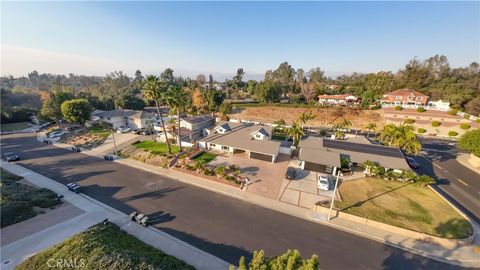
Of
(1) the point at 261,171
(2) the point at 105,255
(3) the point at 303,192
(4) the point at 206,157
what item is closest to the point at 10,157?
(4) the point at 206,157

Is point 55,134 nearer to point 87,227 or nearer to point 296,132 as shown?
point 87,227

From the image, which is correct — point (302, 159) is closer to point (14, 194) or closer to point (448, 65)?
point (14, 194)

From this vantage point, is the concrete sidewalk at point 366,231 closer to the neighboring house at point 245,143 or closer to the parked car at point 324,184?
the parked car at point 324,184

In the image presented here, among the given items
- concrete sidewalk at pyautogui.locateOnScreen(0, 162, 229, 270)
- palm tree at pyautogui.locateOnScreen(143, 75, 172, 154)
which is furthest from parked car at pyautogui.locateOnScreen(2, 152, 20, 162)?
palm tree at pyautogui.locateOnScreen(143, 75, 172, 154)

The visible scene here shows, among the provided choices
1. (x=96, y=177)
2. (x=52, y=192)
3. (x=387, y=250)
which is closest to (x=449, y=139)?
(x=387, y=250)

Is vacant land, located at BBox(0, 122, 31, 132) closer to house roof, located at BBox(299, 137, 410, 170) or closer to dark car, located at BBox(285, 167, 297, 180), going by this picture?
dark car, located at BBox(285, 167, 297, 180)
